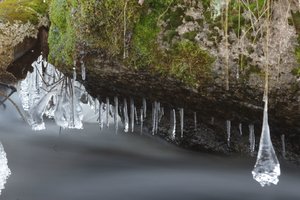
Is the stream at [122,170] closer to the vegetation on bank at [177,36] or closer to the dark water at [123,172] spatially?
the dark water at [123,172]

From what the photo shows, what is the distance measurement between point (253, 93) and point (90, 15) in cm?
150

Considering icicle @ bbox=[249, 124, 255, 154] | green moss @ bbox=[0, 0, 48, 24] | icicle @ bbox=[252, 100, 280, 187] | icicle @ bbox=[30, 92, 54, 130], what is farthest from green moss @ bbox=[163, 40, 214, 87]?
icicle @ bbox=[30, 92, 54, 130]

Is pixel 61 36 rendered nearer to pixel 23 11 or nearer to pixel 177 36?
pixel 23 11

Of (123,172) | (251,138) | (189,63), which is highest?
(189,63)

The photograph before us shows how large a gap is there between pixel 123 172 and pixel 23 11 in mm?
2155

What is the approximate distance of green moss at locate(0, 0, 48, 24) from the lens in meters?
4.86

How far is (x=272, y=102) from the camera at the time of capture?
339cm

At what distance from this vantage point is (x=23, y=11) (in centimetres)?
495

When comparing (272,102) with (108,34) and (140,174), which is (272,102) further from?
(140,174)

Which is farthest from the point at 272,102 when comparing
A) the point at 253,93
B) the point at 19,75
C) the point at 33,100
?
the point at 33,100

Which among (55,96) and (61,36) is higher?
(61,36)

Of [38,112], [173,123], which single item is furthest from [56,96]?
[173,123]

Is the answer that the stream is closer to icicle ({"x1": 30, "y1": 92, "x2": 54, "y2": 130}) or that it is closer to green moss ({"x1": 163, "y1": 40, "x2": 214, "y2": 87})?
icicle ({"x1": 30, "y1": 92, "x2": 54, "y2": 130})

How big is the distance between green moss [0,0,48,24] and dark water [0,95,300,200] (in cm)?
185
